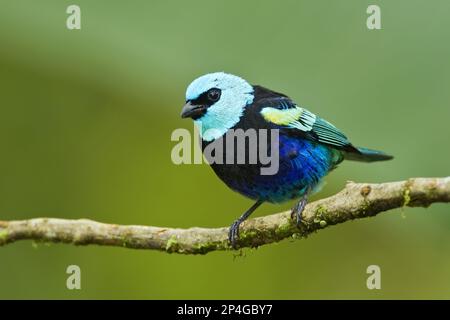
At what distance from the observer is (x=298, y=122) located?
4043mm

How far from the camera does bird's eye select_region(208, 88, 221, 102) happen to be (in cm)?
406

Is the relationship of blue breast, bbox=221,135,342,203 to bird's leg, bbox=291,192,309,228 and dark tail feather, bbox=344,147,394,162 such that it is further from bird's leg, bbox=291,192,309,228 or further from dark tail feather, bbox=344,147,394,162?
bird's leg, bbox=291,192,309,228

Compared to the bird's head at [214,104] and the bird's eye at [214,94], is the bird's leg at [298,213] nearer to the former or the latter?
the bird's head at [214,104]

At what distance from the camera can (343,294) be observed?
523 cm

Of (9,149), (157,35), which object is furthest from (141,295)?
(157,35)

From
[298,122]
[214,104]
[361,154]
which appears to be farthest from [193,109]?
[361,154]

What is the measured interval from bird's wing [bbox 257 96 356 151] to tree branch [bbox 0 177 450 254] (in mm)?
615

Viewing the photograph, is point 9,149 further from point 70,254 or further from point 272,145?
point 272,145

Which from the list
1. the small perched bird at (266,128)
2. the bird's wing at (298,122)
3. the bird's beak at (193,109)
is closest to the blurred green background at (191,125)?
the bird's beak at (193,109)

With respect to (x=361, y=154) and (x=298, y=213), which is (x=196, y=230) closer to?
(x=298, y=213)

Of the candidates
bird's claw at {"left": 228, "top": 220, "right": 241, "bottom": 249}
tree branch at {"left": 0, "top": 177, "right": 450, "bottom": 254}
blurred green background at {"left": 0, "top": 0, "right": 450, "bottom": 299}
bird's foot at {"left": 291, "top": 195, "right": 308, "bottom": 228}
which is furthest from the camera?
bird's claw at {"left": 228, "top": 220, "right": 241, "bottom": 249}

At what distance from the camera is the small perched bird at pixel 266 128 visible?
3.89 m

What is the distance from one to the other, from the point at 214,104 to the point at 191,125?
0.81 metres

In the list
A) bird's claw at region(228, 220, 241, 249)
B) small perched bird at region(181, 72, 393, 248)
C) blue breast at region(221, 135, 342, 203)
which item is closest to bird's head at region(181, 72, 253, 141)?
small perched bird at region(181, 72, 393, 248)
